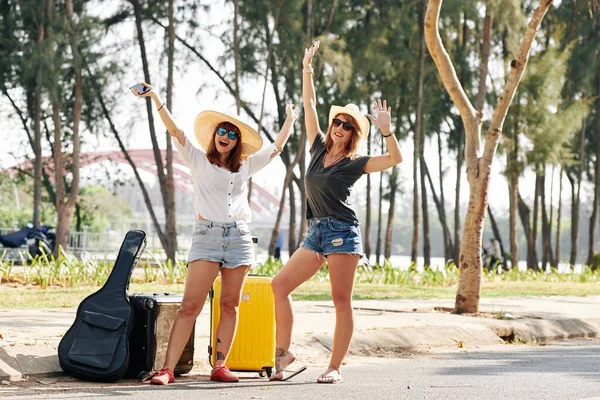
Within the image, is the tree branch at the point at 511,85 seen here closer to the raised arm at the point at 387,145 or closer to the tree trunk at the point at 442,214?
the raised arm at the point at 387,145

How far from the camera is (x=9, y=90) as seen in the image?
31734 mm

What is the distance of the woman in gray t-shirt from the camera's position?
7.35 meters

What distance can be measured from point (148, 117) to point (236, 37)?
3770 millimetres

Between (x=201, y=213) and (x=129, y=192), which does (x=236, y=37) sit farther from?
(x=129, y=192)

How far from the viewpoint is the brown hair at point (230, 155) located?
7.59 m

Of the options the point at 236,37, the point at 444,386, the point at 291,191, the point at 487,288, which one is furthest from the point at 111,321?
the point at 291,191

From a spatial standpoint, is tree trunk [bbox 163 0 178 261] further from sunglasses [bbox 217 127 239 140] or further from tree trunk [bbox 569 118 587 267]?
sunglasses [bbox 217 127 239 140]

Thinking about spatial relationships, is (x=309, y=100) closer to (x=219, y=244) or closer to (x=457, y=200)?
(x=219, y=244)

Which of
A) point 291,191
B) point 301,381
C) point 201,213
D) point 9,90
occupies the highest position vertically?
point 9,90

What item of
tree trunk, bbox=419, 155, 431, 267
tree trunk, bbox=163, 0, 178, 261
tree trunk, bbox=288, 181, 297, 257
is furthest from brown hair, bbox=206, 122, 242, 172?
tree trunk, bbox=419, 155, 431, 267

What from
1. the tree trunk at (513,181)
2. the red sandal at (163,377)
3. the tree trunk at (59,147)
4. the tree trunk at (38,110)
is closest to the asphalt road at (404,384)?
the red sandal at (163,377)

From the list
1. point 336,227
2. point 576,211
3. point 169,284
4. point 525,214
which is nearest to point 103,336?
point 336,227

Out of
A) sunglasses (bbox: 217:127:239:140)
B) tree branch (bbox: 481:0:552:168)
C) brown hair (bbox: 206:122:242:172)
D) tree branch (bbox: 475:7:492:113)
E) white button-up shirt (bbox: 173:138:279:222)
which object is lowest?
white button-up shirt (bbox: 173:138:279:222)

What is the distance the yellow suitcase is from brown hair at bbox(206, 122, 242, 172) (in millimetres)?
888
